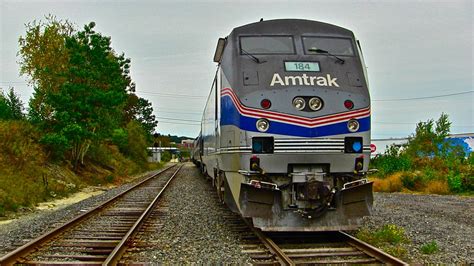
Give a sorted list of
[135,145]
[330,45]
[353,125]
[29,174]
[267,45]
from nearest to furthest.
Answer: [353,125]
[267,45]
[330,45]
[29,174]
[135,145]

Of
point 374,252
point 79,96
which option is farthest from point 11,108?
point 374,252

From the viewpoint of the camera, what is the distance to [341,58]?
26.7 ft

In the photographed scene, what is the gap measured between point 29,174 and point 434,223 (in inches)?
538

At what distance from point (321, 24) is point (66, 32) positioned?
1007 inches

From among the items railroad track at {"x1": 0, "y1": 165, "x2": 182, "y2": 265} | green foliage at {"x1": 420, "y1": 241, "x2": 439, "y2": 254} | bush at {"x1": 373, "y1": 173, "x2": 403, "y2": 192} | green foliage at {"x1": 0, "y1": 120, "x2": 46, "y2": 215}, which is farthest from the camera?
bush at {"x1": 373, "y1": 173, "x2": 403, "y2": 192}

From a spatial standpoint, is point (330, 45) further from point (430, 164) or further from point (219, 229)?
point (430, 164)

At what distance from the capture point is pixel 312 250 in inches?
273

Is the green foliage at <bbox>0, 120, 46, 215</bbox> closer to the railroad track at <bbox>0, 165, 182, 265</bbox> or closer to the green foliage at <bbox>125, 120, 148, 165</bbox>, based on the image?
the railroad track at <bbox>0, 165, 182, 265</bbox>

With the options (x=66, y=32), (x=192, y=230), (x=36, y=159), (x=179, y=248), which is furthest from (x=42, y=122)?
(x=179, y=248)

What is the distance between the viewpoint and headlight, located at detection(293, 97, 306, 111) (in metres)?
7.46

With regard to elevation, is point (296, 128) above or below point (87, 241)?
above

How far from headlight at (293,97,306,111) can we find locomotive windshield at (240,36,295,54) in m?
1.02

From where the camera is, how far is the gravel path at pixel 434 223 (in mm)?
6828

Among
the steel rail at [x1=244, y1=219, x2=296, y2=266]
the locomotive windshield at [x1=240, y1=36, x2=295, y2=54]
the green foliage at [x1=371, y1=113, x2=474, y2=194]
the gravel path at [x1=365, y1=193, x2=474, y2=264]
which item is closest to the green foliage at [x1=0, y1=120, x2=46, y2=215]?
the steel rail at [x1=244, y1=219, x2=296, y2=266]
